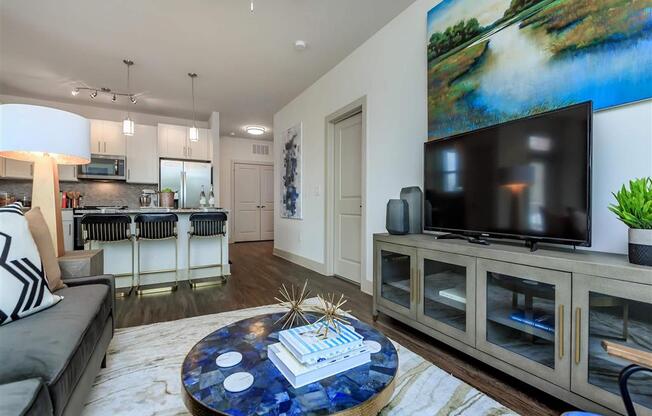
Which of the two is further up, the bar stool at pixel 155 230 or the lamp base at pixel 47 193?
the lamp base at pixel 47 193

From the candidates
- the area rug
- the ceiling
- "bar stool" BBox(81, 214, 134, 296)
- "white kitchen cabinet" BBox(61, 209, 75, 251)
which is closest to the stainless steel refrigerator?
the ceiling

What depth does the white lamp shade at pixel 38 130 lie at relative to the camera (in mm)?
1832

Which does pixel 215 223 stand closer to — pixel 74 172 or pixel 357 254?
pixel 357 254

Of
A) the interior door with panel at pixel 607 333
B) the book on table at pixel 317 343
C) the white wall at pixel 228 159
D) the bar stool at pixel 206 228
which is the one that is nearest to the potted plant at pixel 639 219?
the interior door with panel at pixel 607 333

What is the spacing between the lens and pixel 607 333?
51.2 inches

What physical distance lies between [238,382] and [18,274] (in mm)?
1090

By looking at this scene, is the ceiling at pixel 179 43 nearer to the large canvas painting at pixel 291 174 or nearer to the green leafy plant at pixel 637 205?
the large canvas painting at pixel 291 174

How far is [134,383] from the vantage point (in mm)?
1651

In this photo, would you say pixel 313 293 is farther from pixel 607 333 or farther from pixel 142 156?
pixel 142 156

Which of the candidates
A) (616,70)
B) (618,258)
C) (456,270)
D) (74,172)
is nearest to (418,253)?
(456,270)

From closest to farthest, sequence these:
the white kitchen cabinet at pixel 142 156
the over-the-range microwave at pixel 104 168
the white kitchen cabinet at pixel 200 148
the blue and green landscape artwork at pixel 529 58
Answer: the blue and green landscape artwork at pixel 529 58 < the over-the-range microwave at pixel 104 168 < the white kitchen cabinet at pixel 142 156 < the white kitchen cabinet at pixel 200 148

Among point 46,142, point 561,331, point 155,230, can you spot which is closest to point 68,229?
point 155,230

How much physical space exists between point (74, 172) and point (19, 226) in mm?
5007

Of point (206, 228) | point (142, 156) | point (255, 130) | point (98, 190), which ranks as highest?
point (255, 130)
